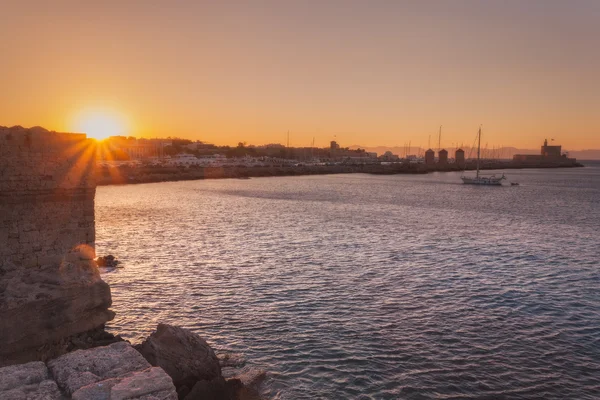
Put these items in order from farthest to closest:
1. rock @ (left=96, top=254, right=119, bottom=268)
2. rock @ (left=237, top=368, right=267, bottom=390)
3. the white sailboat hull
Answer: the white sailboat hull, rock @ (left=96, top=254, right=119, bottom=268), rock @ (left=237, top=368, right=267, bottom=390)

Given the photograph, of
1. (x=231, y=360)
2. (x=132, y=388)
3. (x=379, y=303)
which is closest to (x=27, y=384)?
(x=132, y=388)

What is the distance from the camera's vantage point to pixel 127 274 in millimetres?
18688

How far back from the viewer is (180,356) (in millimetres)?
9352

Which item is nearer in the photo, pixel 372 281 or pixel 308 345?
pixel 308 345

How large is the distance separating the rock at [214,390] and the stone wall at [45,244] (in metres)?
3.56

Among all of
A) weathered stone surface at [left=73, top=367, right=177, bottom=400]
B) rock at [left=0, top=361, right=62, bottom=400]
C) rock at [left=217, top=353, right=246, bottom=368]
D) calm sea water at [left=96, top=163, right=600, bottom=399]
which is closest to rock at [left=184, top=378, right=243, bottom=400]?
calm sea water at [left=96, top=163, right=600, bottom=399]

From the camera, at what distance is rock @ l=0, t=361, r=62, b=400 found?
5.42 meters

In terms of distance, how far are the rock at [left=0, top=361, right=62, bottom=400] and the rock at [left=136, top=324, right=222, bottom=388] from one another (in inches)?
122

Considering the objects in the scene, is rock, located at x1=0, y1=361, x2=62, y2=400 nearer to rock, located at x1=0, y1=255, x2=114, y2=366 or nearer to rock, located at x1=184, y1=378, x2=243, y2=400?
rock, located at x1=184, y1=378, x2=243, y2=400

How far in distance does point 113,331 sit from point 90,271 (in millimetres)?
2795

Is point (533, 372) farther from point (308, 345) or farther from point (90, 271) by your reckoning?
point (90, 271)

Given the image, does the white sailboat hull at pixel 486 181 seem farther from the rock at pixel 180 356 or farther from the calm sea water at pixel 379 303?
the rock at pixel 180 356

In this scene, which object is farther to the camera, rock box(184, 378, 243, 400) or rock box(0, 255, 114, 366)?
rock box(0, 255, 114, 366)

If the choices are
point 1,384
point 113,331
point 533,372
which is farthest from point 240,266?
point 1,384
